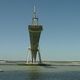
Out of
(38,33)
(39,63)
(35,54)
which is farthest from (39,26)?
(39,63)

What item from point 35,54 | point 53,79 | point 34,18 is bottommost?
point 53,79

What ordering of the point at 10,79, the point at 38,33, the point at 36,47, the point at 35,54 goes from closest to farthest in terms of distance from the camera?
1. the point at 10,79
2. the point at 38,33
3. the point at 36,47
4. the point at 35,54

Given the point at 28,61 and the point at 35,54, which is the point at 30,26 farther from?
the point at 28,61

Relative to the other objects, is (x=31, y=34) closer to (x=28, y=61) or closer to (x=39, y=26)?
(x=39, y=26)

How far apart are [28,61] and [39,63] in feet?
18.7

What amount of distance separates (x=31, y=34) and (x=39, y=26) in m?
3.93

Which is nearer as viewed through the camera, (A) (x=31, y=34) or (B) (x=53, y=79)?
(B) (x=53, y=79)

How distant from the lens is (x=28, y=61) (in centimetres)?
16138

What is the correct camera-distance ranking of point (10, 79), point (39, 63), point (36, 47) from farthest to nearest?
point (39, 63), point (36, 47), point (10, 79)

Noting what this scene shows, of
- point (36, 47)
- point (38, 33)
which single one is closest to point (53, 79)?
point (38, 33)

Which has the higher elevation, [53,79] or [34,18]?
[34,18]

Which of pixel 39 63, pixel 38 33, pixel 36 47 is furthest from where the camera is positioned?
pixel 39 63

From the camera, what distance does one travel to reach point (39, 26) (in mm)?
117938

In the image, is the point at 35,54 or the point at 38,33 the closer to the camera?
the point at 38,33
